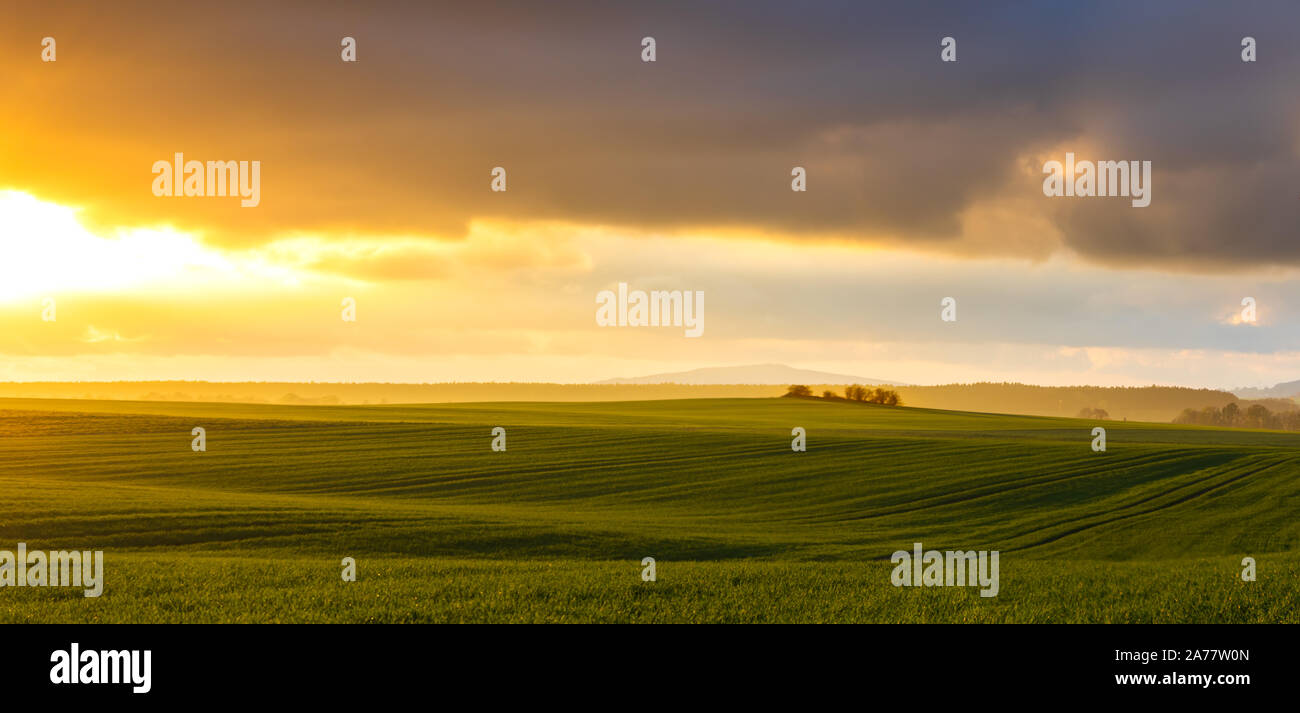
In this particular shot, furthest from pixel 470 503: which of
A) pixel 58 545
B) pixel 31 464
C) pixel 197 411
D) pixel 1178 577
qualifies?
pixel 197 411

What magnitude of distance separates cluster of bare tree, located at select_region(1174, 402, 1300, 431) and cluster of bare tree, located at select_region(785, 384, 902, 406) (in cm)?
5350

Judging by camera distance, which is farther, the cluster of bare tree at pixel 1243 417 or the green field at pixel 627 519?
the cluster of bare tree at pixel 1243 417

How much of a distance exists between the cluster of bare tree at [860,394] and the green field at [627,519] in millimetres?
54296

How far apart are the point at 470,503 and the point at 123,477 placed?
69.6 feet

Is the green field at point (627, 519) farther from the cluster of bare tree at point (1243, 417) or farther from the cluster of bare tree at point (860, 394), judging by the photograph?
the cluster of bare tree at point (1243, 417)

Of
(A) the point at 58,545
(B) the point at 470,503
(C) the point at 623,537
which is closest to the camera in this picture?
(A) the point at 58,545

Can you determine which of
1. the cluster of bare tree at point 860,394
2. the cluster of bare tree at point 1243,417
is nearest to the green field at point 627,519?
the cluster of bare tree at point 860,394

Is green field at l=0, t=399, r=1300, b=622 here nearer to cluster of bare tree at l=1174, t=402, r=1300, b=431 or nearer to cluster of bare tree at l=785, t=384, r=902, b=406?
cluster of bare tree at l=785, t=384, r=902, b=406

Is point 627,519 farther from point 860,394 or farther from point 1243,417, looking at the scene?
point 1243,417

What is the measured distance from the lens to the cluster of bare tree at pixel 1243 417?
16238 centimetres

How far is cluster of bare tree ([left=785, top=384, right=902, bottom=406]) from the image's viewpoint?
493ft

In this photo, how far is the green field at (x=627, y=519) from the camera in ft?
50.0

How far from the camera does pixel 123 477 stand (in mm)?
52812
